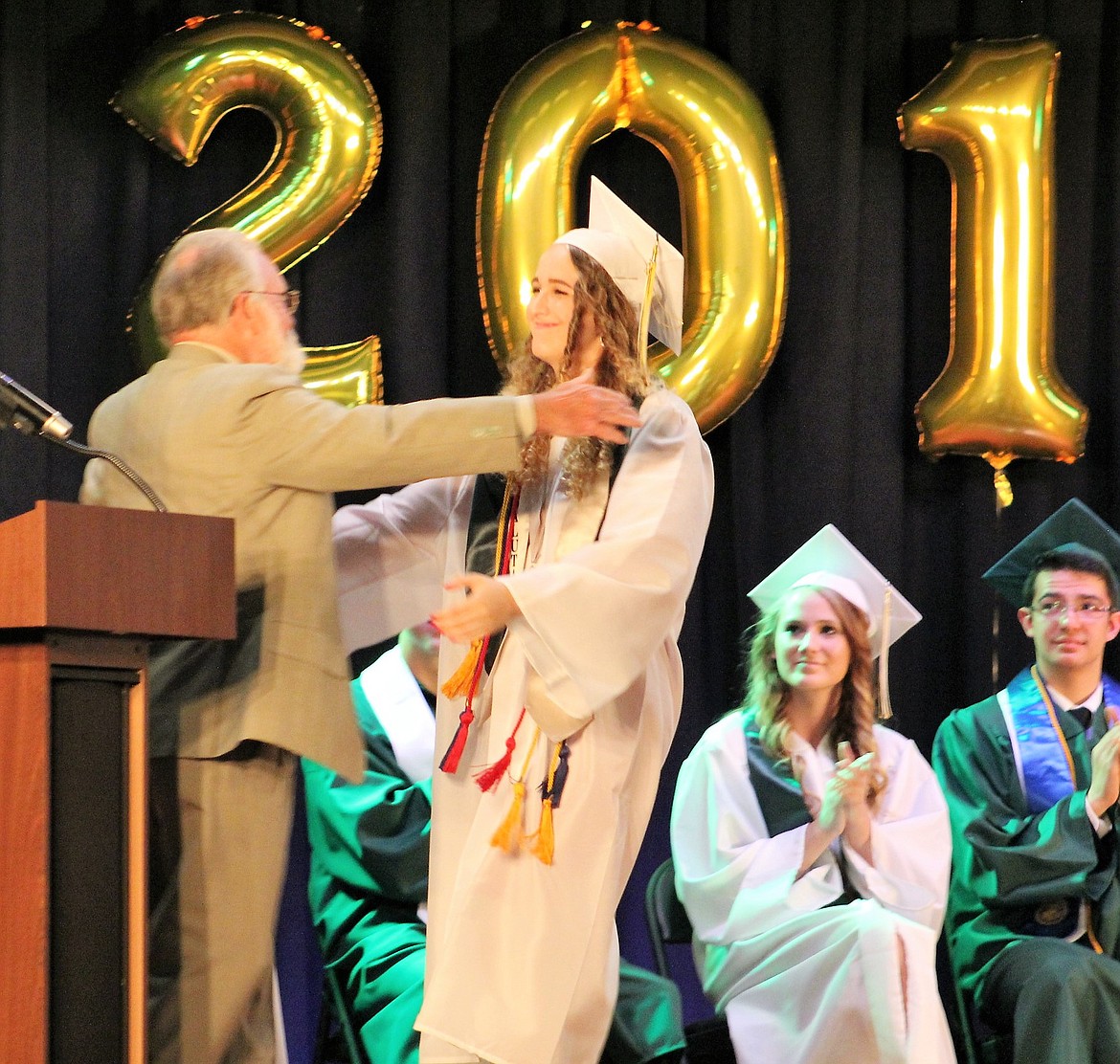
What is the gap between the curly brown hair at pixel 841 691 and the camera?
4.45 m

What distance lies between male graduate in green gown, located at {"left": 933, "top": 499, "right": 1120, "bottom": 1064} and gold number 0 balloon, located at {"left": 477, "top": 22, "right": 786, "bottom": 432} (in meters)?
1.02

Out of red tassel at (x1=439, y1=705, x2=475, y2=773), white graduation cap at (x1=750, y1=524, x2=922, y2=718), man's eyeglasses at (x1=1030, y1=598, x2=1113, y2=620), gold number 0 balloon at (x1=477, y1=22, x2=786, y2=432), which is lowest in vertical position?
red tassel at (x1=439, y1=705, x2=475, y2=773)

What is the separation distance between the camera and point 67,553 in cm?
254

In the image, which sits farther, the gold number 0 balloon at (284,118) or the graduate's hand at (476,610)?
the gold number 0 balloon at (284,118)

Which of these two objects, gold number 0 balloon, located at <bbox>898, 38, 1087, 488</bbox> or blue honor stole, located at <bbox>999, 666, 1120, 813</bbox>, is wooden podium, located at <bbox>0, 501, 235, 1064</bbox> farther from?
gold number 0 balloon, located at <bbox>898, 38, 1087, 488</bbox>

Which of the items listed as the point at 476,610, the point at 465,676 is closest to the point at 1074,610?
the point at 465,676

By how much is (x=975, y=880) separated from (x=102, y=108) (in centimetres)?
337

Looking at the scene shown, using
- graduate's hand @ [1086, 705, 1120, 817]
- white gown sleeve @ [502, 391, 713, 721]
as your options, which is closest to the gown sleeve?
white gown sleeve @ [502, 391, 713, 721]

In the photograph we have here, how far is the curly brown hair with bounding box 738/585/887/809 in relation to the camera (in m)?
4.45

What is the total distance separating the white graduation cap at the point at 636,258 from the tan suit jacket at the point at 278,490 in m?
0.49

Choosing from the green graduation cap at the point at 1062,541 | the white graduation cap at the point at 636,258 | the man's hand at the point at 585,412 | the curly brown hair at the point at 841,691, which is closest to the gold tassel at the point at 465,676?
the man's hand at the point at 585,412

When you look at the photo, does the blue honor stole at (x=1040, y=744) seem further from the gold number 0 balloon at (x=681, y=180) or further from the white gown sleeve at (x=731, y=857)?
the gold number 0 balloon at (x=681, y=180)

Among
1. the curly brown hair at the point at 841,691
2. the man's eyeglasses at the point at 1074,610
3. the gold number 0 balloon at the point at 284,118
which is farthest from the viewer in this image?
the gold number 0 balloon at the point at 284,118

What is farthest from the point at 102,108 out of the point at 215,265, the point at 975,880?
the point at 975,880
